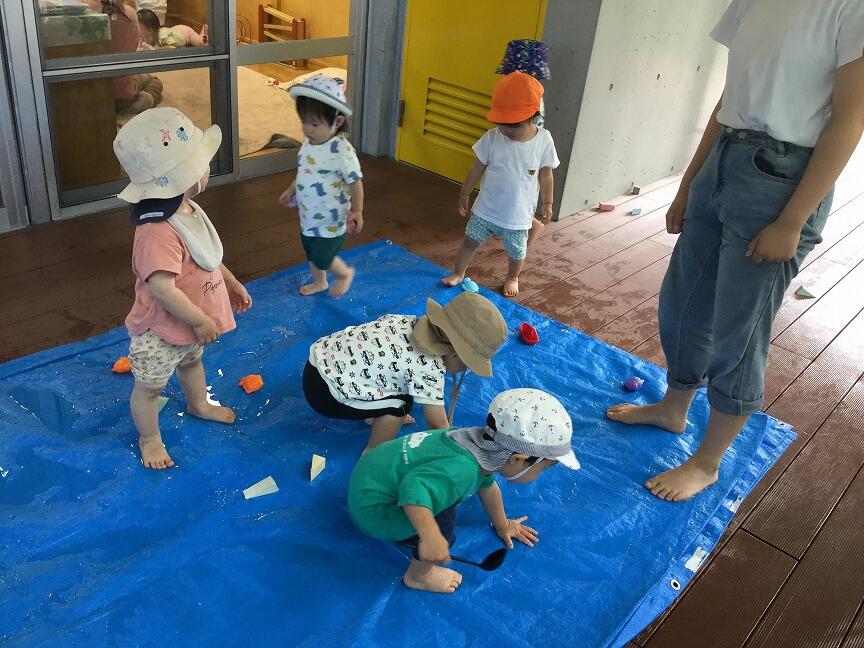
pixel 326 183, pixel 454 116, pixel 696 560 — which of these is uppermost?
pixel 326 183

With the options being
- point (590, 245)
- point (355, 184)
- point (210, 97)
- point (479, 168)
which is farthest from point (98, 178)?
point (590, 245)

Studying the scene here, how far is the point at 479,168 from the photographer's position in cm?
336

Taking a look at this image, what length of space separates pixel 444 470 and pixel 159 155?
42.3 inches

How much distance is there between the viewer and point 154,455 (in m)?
2.21

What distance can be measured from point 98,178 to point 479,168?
6.54 feet

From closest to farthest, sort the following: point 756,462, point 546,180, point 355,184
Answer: point 756,462
point 355,184
point 546,180

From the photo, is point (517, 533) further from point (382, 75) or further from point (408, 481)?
point (382, 75)

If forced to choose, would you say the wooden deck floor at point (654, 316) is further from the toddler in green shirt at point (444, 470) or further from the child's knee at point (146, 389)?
the child's knee at point (146, 389)

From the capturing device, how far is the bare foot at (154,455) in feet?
7.24

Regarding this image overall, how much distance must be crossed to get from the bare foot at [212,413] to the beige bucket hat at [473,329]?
77 centimetres

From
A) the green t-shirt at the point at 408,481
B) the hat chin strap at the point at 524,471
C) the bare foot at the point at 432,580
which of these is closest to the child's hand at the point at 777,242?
the hat chin strap at the point at 524,471

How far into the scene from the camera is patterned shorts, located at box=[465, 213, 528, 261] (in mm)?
3392

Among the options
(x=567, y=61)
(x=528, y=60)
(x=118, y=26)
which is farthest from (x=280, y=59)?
(x=567, y=61)

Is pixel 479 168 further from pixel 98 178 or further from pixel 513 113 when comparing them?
pixel 98 178
